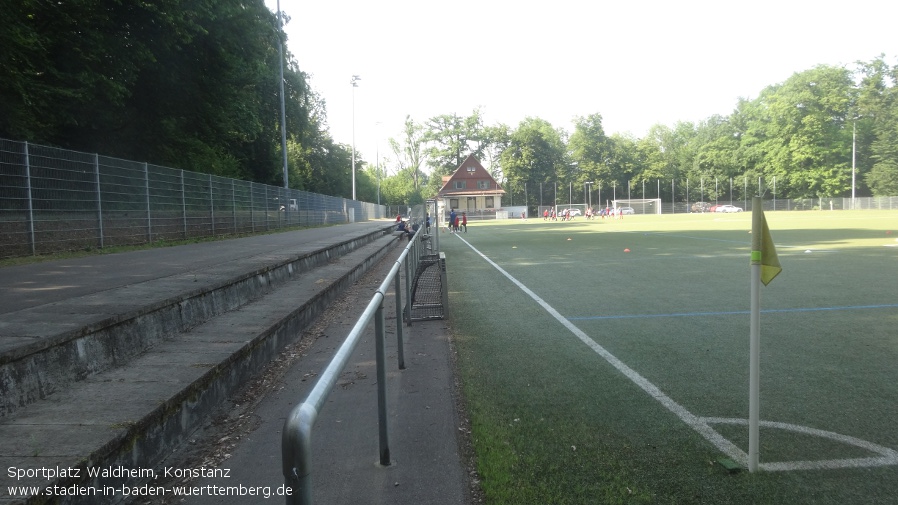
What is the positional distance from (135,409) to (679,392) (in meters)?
4.04

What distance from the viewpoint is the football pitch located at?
10.7 feet

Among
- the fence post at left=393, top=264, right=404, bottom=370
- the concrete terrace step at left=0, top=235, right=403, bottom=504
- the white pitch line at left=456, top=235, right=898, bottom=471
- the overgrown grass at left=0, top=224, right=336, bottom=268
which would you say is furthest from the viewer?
the overgrown grass at left=0, top=224, right=336, bottom=268

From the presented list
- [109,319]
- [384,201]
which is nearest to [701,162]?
[384,201]

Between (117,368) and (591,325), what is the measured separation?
547 centimetres

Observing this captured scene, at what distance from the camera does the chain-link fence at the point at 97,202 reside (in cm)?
1037

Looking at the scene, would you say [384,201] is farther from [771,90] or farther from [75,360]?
[75,360]

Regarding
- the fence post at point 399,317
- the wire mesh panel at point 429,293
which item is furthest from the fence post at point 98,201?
the fence post at point 399,317

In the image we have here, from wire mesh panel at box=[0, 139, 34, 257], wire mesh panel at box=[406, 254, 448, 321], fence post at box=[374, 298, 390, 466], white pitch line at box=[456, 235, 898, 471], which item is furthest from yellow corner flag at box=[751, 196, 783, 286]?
wire mesh panel at box=[0, 139, 34, 257]

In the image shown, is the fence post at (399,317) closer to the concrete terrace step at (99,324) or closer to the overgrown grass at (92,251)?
the concrete terrace step at (99,324)

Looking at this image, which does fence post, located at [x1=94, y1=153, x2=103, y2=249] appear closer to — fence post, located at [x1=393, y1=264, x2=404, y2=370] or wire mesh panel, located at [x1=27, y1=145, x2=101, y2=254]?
wire mesh panel, located at [x1=27, y1=145, x2=101, y2=254]

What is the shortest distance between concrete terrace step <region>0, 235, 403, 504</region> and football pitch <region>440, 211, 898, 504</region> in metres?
1.97

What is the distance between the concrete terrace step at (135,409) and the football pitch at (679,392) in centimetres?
197

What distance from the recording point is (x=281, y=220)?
95.5 ft

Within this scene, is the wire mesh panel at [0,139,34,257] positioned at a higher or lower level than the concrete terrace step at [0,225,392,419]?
higher
